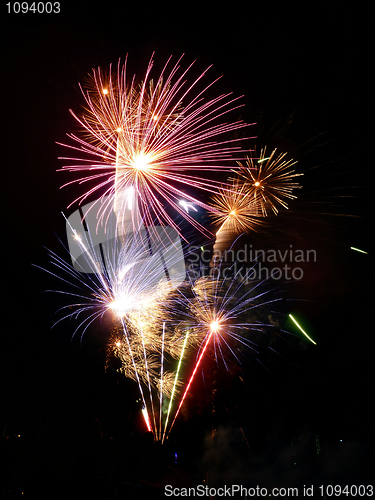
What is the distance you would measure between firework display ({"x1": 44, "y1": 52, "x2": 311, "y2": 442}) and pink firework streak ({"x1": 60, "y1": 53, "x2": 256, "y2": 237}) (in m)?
0.02

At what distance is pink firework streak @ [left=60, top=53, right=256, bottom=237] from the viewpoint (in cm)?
514

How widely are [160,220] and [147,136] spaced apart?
1985mm

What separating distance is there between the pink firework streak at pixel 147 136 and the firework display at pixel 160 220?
0.9 inches

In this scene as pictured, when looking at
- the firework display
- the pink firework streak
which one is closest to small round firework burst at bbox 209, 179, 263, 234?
the firework display

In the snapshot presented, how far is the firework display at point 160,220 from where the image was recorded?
5297 millimetres

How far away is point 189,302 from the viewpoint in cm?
829

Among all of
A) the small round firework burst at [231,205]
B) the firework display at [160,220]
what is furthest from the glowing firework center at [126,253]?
the small round firework burst at [231,205]

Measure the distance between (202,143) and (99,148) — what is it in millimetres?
2257

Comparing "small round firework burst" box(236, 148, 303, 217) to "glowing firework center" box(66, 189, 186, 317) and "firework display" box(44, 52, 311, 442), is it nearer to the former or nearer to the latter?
"firework display" box(44, 52, 311, 442)

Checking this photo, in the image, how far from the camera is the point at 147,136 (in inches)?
216

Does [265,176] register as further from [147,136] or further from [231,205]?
[147,136]

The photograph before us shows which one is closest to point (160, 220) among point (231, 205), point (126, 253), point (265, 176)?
point (126, 253)

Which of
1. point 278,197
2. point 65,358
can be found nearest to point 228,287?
point 278,197

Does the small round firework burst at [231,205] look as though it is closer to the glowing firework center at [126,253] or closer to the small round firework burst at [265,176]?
the small round firework burst at [265,176]
